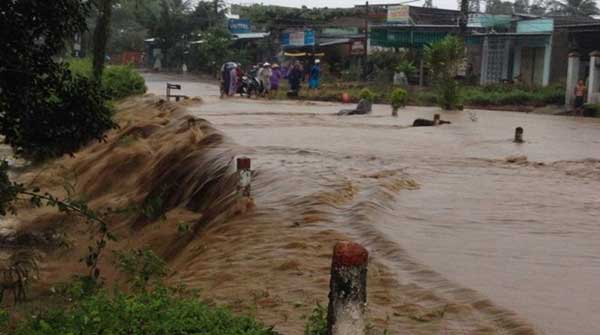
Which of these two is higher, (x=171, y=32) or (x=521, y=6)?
(x=521, y=6)

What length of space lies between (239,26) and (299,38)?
33.3 feet

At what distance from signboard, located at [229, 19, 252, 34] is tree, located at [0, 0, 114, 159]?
4730cm

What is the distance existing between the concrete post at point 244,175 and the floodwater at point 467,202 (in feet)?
0.77

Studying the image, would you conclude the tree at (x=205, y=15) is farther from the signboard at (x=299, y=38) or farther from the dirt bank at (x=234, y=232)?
the dirt bank at (x=234, y=232)

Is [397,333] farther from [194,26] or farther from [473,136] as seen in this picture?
[194,26]

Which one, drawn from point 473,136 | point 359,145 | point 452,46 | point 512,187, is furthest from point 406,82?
point 512,187

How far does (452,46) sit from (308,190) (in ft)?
59.0

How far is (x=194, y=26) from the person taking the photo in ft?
196

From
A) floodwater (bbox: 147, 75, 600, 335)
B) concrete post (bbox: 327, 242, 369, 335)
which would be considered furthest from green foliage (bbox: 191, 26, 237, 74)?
concrete post (bbox: 327, 242, 369, 335)

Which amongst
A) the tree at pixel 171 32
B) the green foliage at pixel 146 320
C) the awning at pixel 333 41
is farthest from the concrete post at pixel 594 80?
the tree at pixel 171 32

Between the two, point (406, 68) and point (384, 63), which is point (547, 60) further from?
point (384, 63)

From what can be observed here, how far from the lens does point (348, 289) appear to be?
4043 millimetres

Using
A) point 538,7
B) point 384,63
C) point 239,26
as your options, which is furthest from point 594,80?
point 538,7

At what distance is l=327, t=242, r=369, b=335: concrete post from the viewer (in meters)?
4.03
